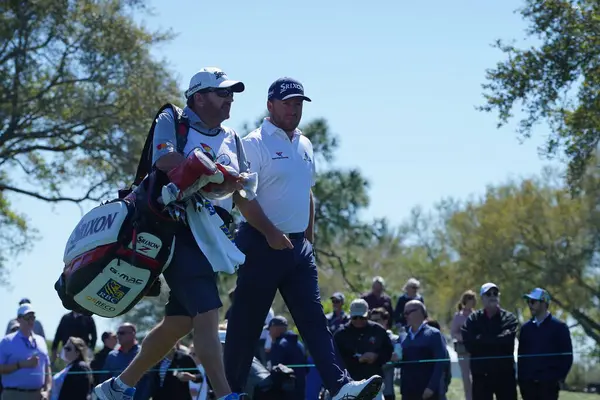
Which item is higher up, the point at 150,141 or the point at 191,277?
the point at 150,141

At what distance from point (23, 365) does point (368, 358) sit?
4.52 meters

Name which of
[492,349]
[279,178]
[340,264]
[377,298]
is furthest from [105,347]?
[340,264]

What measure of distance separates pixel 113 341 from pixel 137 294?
9.15 metres

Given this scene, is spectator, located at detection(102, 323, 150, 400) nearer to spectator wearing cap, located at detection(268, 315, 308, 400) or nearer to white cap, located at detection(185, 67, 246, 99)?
spectator wearing cap, located at detection(268, 315, 308, 400)

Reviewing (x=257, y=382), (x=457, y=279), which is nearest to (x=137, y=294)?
(x=257, y=382)

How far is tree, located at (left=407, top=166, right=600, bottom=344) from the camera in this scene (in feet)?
156

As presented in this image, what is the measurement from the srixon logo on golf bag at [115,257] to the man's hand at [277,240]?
38.2 inches

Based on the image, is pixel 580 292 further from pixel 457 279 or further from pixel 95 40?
pixel 95 40

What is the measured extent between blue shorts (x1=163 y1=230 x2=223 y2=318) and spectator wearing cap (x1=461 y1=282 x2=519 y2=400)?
711 centimetres

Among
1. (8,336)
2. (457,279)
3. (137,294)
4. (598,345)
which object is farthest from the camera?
(457,279)

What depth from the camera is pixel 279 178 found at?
750 centimetres

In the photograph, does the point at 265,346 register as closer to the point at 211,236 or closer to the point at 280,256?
the point at 280,256

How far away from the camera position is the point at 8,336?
14.1 m

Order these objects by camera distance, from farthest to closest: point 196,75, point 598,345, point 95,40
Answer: point 598,345 < point 95,40 < point 196,75
